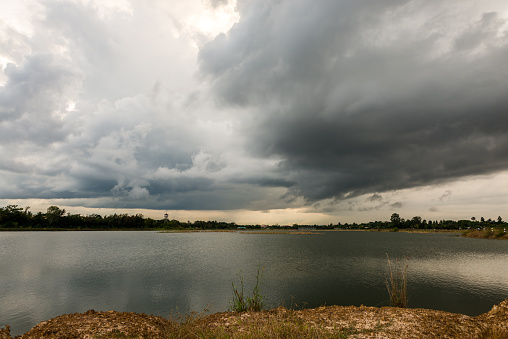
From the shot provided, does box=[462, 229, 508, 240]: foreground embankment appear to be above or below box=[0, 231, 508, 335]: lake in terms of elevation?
below

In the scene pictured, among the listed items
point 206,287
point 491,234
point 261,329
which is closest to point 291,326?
point 261,329

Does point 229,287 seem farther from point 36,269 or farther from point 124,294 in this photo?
point 36,269

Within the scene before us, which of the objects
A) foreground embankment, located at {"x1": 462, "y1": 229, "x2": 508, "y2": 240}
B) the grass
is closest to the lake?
the grass

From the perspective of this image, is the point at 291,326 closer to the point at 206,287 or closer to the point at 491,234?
the point at 206,287

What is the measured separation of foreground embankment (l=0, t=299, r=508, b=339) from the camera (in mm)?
10680

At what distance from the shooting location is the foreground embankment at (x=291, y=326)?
1068 centimetres

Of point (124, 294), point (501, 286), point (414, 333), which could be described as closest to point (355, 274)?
point (501, 286)

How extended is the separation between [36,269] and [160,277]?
67.8ft

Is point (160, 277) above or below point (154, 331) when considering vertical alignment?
below

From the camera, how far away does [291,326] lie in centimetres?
1046

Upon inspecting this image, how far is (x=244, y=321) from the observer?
13.4 m

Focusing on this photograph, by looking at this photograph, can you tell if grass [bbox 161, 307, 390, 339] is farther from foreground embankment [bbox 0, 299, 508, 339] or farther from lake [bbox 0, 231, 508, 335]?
lake [bbox 0, 231, 508, 335]

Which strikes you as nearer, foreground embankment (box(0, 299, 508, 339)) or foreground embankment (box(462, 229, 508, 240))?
foreground embankment (box(0, 299, 508, 339))

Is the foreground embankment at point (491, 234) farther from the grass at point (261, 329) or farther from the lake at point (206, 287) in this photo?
the grass at point (261, 329)
